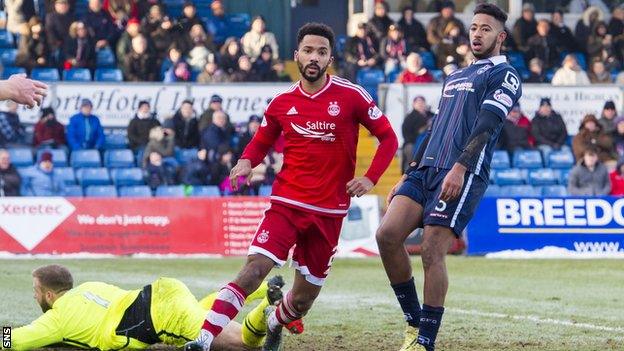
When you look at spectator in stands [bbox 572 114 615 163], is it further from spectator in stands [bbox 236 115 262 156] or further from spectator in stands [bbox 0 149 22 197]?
spectator in stands [bbox 0 149 22 197]

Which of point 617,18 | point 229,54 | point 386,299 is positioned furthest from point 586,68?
point 386,299

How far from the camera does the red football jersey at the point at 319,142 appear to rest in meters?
9.36

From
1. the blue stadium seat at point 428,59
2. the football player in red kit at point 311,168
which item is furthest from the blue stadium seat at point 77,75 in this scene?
the football player in red kit at point 311,168

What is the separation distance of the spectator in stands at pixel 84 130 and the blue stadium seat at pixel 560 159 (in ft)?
28.5

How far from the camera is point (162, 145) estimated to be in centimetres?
2423

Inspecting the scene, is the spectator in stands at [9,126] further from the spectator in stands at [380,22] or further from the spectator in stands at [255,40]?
the spectator in stands at [380,22]

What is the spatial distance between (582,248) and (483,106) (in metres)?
13.2

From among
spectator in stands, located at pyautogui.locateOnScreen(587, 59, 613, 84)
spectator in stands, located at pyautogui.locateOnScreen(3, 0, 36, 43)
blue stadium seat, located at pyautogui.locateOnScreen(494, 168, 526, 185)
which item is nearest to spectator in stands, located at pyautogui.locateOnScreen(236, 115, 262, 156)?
blue stadium seat, located at pyautogui.locateOnScreen(494, 168, 526, 185)

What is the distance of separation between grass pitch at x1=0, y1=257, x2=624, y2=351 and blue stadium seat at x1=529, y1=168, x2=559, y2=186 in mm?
5633

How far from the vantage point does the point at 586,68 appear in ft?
98.4

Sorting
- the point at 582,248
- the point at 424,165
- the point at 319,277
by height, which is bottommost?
the point at 582,248

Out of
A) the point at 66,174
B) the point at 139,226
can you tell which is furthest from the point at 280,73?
the point at 139,226

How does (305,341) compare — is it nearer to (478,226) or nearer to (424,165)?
(424,165)

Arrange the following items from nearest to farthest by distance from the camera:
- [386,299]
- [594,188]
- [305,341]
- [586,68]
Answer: [305,341] < [386,299] < [594,188] < [586,68]
